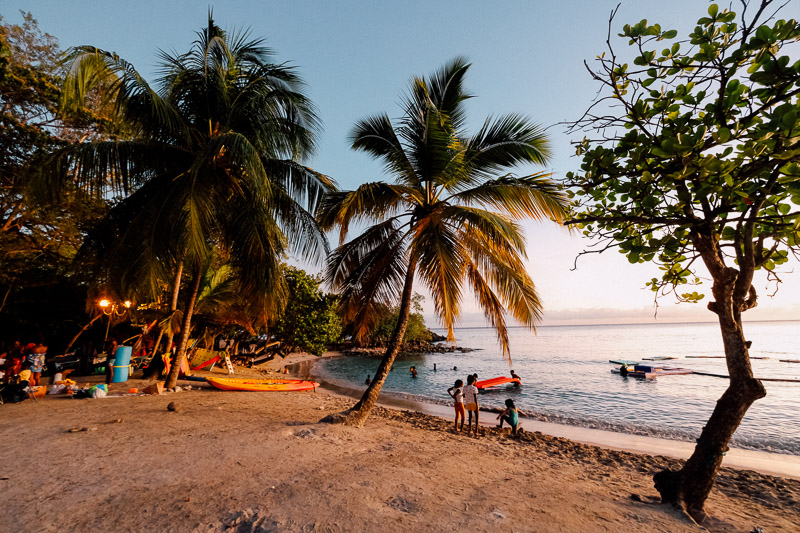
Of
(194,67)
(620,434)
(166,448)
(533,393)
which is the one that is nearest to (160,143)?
(194,67)

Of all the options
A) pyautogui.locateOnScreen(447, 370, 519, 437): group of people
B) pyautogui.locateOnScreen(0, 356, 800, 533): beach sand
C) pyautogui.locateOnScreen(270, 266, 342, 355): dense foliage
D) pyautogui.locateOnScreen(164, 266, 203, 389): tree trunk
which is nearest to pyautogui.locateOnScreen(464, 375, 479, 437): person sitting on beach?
pyautogui.locateOnScreen(447, 370, 519, 437): group of people

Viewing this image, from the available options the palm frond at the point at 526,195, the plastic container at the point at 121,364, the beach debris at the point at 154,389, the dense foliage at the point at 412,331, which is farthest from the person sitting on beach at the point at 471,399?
the dense foliage at the point at 412,331

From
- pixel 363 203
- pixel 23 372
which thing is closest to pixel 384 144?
pixel 363 203

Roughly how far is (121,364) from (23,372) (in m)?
2.76

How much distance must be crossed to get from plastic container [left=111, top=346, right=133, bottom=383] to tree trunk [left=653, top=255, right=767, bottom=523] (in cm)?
1480

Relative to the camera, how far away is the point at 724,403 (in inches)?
152

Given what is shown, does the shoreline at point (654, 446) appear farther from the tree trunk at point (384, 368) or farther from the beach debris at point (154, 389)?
the beach debris at point (154, 389)

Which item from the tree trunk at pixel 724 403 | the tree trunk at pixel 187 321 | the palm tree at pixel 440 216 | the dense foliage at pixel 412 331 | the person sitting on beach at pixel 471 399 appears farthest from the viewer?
the dense foliage at pixel 412 331

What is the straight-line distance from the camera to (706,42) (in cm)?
233

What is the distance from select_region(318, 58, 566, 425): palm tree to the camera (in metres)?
6.77

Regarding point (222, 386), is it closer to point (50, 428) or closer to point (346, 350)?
point (50, 428)

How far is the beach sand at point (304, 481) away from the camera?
341cm

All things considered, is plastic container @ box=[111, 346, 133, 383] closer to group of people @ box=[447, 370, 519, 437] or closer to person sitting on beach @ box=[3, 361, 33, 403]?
person sitting on beach @ box=[3, 361, 33, 403]

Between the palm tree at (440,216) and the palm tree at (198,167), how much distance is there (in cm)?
172
